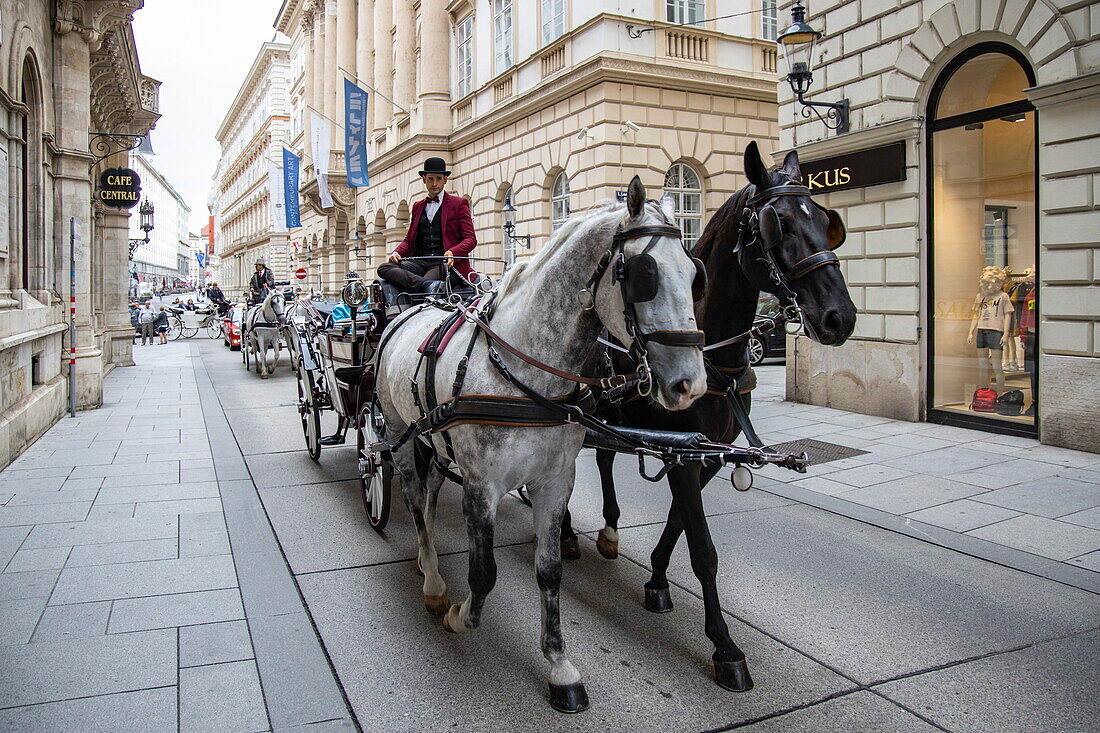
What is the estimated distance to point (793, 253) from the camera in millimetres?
3750

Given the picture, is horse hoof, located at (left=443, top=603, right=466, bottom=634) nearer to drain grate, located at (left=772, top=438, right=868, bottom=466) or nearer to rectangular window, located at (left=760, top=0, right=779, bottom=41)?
drain grate, located at (left=772, top=438, right=868, bottom=466)

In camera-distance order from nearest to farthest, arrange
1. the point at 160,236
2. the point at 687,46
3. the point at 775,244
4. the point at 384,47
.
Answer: the point at 775,244 → the point at 687,46 → the point at 384,47 → the point at 160,236

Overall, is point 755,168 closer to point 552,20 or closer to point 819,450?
point 819,450

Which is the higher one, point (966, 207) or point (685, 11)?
point (685, 11)

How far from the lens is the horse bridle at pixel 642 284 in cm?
286

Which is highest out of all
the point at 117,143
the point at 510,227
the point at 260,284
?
the point at 117,143

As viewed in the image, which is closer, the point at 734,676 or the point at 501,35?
the point at 734,676

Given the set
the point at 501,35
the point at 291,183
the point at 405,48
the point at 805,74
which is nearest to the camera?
the point at 805,74

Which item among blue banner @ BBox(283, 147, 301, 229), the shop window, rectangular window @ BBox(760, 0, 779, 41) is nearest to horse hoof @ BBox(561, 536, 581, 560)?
the shop window

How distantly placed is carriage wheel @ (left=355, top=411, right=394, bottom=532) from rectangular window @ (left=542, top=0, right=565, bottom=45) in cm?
1470

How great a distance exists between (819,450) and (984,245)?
11.6 feet

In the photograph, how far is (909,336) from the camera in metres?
10.2

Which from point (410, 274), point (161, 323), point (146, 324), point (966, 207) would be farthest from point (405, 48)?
point (410, 274)

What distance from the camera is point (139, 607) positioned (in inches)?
172
